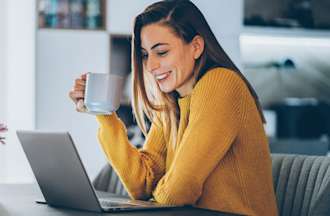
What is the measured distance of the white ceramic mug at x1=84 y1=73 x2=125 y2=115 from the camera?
1727 millimetres

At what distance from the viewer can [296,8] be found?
4945 mm

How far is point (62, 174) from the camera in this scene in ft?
5.38

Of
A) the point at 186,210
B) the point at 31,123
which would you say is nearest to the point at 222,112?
the point at 186,210

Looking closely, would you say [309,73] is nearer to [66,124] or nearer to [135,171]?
[66,124]

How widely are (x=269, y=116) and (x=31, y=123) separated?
59.3 inches

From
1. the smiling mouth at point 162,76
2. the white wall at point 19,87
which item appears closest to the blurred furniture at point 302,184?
the smiling mouth at point 162,76

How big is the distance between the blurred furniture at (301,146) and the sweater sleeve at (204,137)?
2.62 meters

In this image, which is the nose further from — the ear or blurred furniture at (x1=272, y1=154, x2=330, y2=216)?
blurred furniture at (x1=272, y1=154, x2=330, y2=216)

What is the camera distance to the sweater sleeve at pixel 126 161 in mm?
1966

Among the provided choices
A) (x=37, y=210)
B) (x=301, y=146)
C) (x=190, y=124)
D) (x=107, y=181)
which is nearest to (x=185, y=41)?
(x=190, y=124)

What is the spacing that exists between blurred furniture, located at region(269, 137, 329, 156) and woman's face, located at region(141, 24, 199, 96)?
2498 millimetres

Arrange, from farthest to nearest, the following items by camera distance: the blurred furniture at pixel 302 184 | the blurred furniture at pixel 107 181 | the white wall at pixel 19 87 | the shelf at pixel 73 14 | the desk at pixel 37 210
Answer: the shelf at pixel 73 14 → the white wall at pixel 19 87 → the blurred furniture at pixel 107 181 → the blurred furniture at pixel 302 184 → the desk at pixel 37 210

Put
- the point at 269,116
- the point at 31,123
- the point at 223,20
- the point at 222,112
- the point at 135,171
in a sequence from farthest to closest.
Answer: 1. the point at 269,116
2. the point at 223,20
3. the point at 31,123
4. the point at 135,171
5. the point at 222,112

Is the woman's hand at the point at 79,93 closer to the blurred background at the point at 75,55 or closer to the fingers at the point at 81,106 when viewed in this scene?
the fingers at the point at 81,106
